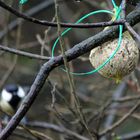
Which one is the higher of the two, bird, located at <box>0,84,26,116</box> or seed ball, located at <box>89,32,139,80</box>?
seed ball, located at <box>89,32,139,80</box>

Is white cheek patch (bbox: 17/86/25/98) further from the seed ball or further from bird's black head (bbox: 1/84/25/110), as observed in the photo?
the seed ball

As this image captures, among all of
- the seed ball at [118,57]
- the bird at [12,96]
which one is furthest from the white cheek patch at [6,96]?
the seed ball at [118,57]

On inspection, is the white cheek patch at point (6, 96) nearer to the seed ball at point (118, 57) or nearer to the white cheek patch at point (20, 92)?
the white cheek patch at point (20, 92)

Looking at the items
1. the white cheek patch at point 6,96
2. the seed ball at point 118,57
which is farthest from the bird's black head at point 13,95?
the seed ball at point 118,57

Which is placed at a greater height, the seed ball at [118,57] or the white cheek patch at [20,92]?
the seed ball at [118,57]

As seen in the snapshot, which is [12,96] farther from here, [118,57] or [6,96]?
[118,57]

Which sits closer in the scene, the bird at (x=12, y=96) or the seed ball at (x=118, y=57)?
the seed ball at (x=118, y=57)

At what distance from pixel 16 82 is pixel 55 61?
3.16 metres

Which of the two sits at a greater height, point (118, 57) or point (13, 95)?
point (118, 57)

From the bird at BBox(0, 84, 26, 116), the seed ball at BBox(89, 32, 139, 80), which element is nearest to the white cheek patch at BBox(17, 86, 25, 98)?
the bird at BBox(0, 84, 26, 116)

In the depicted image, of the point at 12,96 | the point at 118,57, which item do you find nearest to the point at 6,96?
the point at 12,96

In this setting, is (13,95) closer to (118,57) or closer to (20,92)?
(20,92)

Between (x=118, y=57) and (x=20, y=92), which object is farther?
(x=20, y=92)

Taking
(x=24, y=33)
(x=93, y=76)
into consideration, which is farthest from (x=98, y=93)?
(x=24, y=33)
